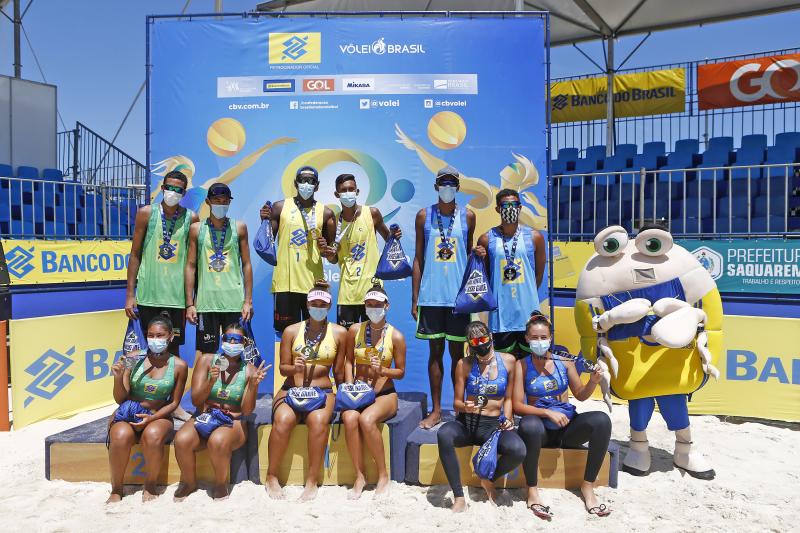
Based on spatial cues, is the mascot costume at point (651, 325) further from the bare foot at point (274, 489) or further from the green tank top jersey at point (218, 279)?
the green tank top jersey at point (218, 279)

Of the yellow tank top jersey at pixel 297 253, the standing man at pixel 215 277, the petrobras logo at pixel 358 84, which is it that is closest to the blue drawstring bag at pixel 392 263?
the yellow tank top jersey at pixel 297 253

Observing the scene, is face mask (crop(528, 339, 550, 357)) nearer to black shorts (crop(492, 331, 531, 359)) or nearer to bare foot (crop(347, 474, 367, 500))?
black shorts (crop(492, 331, 531, 359))

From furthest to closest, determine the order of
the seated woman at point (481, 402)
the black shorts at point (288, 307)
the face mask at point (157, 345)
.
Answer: the black shorts at point (288, 307) → the face mask at point (157, 345) → the seated woman at point (481, 402)

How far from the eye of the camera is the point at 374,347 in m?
4.51

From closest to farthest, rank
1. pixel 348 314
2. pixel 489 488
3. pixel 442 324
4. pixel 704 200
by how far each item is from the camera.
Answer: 1. pixel 489 488
2. pixel 442 324
3. pixel 348 314
4. pixel 704 200

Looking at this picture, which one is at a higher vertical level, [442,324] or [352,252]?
[352,252]

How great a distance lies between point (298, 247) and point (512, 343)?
6.21ft

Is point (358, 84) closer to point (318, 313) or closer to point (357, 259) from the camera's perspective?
point (357, 259)

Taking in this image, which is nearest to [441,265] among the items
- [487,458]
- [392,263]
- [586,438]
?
[392,263]

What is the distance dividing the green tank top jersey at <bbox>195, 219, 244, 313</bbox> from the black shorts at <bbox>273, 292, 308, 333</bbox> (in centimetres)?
34

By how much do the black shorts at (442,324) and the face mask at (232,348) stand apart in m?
1.37

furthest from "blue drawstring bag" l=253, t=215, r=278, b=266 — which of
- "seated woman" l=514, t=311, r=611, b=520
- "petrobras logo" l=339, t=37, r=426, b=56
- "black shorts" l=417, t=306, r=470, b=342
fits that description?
"petrobras logo" l=339, t=37, r=426, b=56

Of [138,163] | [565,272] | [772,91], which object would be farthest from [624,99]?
[138,163]

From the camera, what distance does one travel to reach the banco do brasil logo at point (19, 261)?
6.62m
